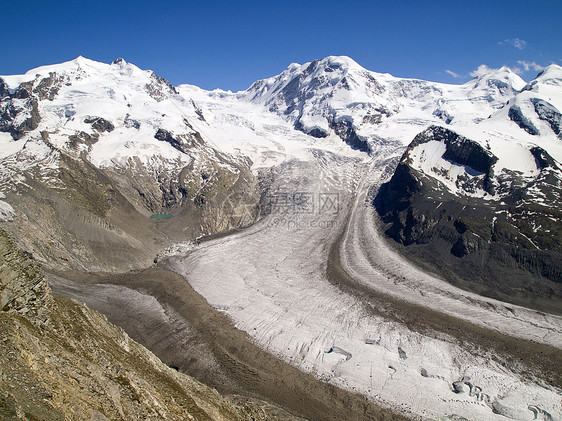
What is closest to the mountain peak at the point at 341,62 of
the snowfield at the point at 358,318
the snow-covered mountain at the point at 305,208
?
the snow-covered mountain at the point at 305,208

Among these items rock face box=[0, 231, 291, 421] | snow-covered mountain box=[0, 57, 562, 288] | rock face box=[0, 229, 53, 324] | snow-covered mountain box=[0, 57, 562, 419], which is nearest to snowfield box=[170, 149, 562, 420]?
snow-covered mountain box=[0, 57, 562, 419]

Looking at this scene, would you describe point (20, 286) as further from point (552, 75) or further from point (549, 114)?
point (552, 75)

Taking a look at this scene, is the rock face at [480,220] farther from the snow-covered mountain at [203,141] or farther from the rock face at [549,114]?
the rock face at [549,114]

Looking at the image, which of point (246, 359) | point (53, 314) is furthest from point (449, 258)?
point (53, 314)

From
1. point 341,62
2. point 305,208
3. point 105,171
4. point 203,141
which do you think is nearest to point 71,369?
point 305,208

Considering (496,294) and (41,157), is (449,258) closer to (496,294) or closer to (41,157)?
(496,294)
